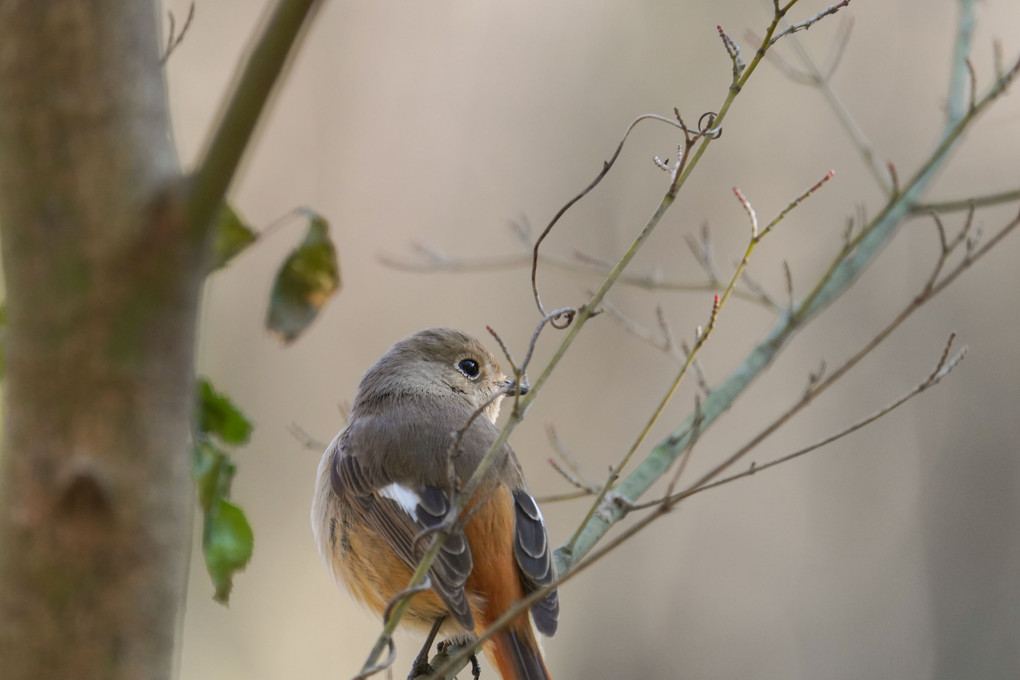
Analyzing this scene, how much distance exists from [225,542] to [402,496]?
1.98m

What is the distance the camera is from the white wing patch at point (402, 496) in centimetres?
324

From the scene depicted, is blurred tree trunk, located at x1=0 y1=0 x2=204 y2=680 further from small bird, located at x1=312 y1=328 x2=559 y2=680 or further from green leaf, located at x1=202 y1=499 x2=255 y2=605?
small bird, located at x1=312 y1=328 x2=559 y2=680

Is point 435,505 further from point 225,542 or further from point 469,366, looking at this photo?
point 225,542

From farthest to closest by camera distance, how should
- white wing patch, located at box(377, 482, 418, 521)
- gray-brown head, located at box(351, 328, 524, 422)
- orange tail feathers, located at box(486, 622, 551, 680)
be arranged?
gray-brown head, located at box(351, 328, 524, 422), white wing patch, located at box(377, 482, 418, 521), orange tail feathers, located at box(486, 622, 551, 680)

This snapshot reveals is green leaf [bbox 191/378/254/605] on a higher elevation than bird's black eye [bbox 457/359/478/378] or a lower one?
higher

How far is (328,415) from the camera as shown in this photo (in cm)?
678

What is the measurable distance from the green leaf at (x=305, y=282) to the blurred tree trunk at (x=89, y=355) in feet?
1.97

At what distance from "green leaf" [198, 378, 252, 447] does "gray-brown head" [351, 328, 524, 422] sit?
2.42 m

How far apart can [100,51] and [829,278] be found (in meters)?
2.24

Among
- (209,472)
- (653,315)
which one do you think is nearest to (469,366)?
(209,472)

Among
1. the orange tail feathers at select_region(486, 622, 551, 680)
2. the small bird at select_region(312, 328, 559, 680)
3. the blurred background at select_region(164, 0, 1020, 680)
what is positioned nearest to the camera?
the orange tail feathers at select_region(486, 622, 551, 680)

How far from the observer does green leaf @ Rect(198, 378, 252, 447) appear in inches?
55.6

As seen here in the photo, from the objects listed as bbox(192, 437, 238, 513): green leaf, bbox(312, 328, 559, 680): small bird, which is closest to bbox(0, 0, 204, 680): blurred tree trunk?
bbox(192, 437, 238, 513): green leaf

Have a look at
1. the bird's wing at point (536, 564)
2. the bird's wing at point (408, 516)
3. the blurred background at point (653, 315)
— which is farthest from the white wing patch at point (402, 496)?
the blurred background at point (653, 315)
